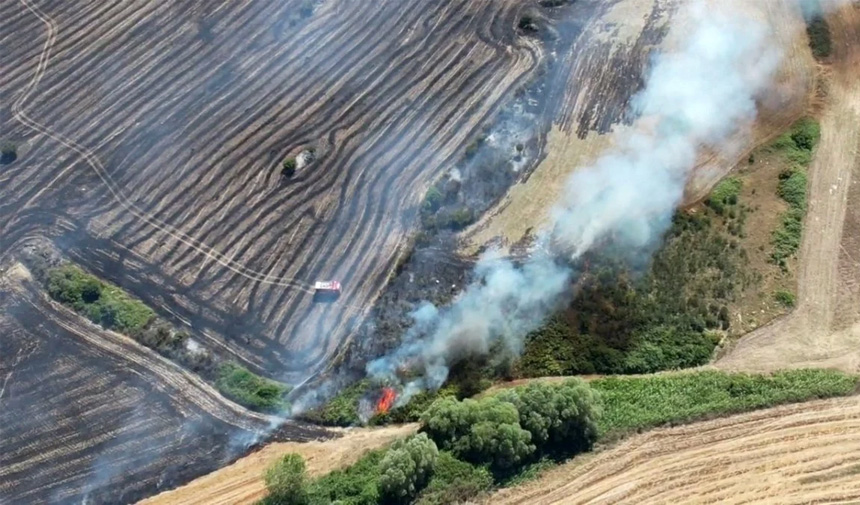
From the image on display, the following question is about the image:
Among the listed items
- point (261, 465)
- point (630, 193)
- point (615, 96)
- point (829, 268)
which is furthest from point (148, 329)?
point (829, 268)

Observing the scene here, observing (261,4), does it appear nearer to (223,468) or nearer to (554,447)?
(223,468)

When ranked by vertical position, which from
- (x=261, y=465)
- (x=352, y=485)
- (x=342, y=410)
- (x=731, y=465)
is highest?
(x=342, y=410)

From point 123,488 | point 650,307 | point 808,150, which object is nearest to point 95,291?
point 123,488

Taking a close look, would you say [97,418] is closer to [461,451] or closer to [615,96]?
[461,451]

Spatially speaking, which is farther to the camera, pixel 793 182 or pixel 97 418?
pixel 793 182

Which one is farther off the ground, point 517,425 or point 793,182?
point 793,182

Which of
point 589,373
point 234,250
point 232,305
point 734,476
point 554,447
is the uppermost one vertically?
point 234,250

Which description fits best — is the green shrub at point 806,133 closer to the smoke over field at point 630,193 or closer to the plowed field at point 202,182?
the smoke over field at point 630,193

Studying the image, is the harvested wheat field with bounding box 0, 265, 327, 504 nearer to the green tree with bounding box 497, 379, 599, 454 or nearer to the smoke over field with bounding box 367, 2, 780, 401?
the smoke over field with bounding box 367, 2, 780, 401
